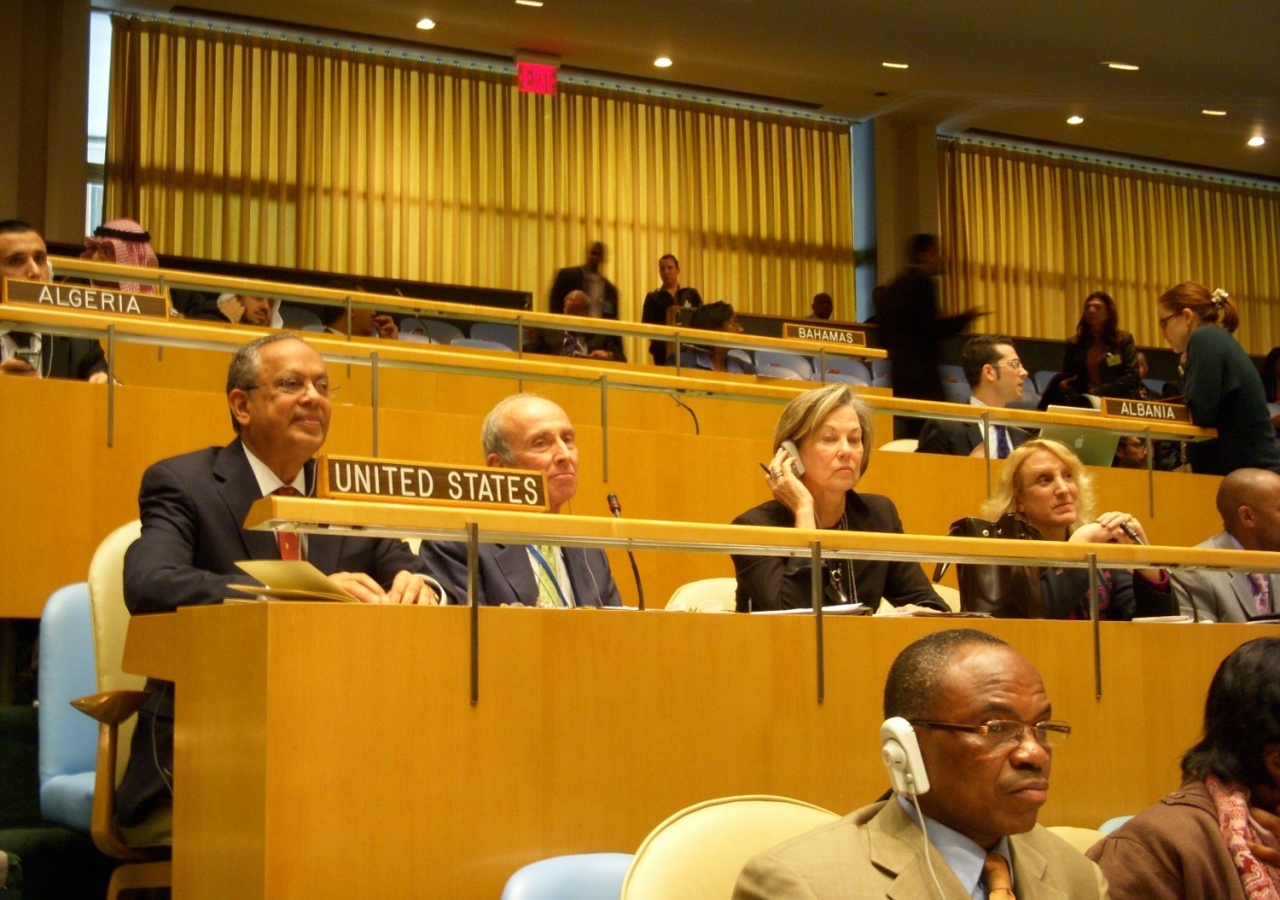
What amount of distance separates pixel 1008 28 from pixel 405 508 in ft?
27.9

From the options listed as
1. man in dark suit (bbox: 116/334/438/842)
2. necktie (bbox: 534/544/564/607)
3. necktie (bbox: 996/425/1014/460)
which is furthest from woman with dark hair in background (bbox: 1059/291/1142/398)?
man in dark suit (bbox: 116/334/438/842)

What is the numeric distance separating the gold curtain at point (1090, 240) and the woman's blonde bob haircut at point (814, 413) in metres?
8.56

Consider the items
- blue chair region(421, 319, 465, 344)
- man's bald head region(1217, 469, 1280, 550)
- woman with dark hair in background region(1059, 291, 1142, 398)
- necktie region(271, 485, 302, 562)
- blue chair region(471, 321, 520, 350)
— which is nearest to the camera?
necktie region(271, 485, 302, 562)

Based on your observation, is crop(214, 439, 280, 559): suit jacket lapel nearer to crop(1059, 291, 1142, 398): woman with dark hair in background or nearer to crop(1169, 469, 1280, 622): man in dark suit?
crop(1169, 469, 1280, 622): man in dark suit

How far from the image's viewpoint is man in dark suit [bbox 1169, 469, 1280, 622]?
366 centimetres

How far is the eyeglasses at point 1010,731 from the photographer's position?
174 centimetres

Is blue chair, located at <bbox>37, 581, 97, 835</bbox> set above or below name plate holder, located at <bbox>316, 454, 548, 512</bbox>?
below

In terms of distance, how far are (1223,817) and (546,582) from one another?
4.49 ft

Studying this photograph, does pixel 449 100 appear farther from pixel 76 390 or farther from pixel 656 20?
pixel 76 390

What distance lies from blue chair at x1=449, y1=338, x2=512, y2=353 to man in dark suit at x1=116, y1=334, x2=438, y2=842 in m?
3.93

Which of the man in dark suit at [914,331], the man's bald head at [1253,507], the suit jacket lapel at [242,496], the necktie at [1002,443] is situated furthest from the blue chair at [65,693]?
the man in dark suit at [914,331]

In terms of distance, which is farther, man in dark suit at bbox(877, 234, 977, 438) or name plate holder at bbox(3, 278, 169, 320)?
man in dark suit at bbox(877, 234, 977, 438)

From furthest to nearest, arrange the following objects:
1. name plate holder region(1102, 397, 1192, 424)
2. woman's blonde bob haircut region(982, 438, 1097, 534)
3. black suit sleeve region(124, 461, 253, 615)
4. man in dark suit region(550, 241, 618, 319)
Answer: man in dark suit region(550, 241, 618, 319)
name plate holder region(1102, 397, 1192, 424)
woman's blonde bob haircut region(982, 438, 1097, 534)
black suit sleeve region(124, 461, 253, 615)

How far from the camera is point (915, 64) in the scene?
10.5 metres
